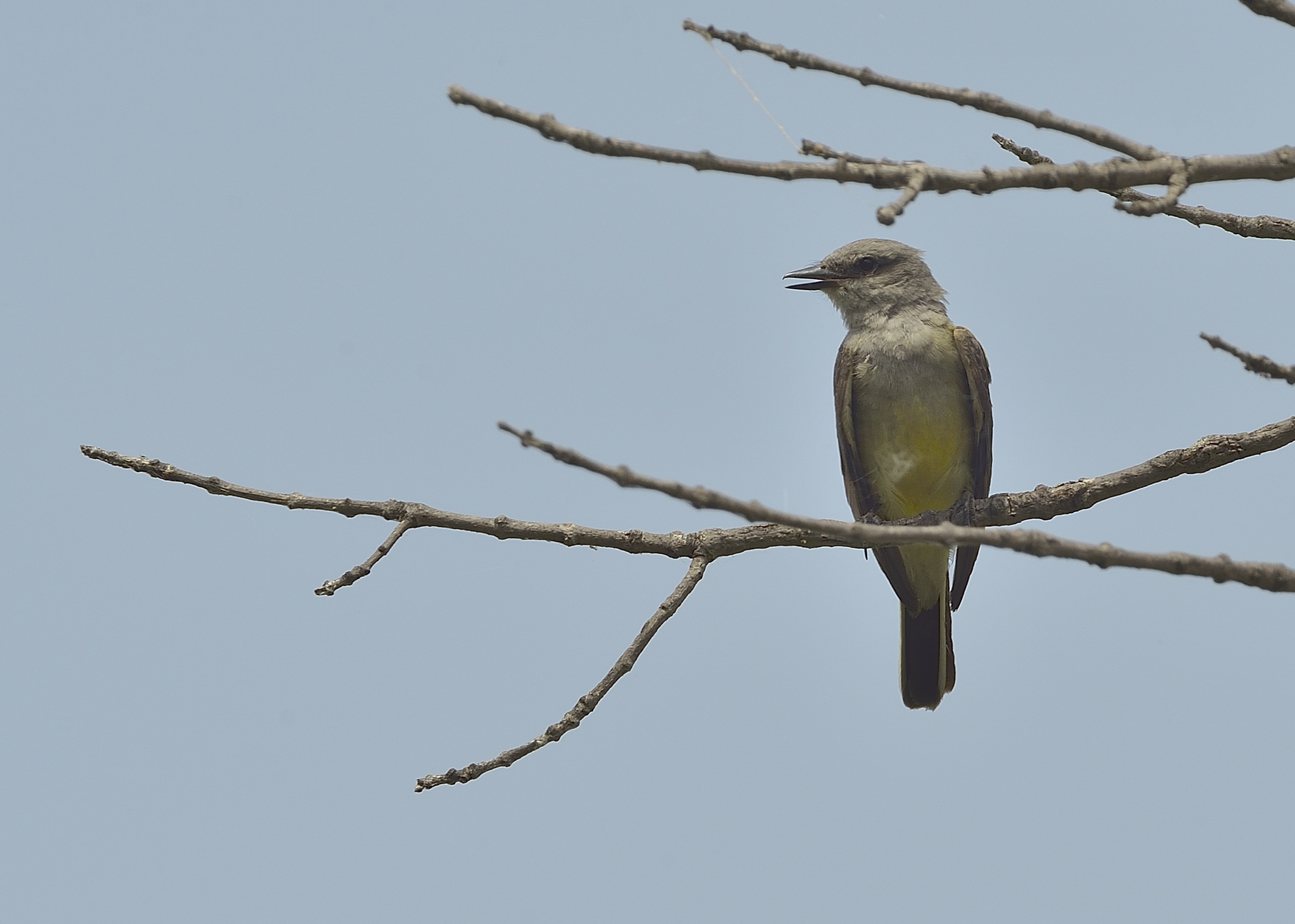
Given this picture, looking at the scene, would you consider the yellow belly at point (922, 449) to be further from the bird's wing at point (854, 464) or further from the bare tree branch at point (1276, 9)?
the bare tree branch at point (1276, 9)

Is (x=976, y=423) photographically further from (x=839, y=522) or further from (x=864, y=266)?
(x=839, y=522)

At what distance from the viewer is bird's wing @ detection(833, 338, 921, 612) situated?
27.1 feet

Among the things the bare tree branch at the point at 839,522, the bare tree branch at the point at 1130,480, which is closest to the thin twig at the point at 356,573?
the bare tree branch at the point at 839,522

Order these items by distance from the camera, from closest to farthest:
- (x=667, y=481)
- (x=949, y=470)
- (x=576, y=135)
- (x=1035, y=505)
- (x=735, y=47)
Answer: (x=667, y=481), (x=576, y=135), (x=735, y=47), (x=1035, y=505), (x=949, y=470)

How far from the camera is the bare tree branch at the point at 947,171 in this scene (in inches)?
102

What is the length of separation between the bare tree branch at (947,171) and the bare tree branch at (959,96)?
0.17 metres

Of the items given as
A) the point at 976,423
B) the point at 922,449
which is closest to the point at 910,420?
the point at 922,449

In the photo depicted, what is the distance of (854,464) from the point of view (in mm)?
8336

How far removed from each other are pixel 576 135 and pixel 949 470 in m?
5.83

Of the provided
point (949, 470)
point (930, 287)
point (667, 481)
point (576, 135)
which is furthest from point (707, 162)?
point (930, 287)

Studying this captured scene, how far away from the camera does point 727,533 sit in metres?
5.69

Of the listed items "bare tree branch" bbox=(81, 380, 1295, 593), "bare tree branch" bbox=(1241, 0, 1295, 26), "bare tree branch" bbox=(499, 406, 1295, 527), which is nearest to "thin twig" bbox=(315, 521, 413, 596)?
"bare tree branch" bbox=(81, 380, 1295, 593)

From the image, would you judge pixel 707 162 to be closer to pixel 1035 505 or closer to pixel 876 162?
pixel 876 162

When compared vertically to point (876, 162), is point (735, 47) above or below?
above
